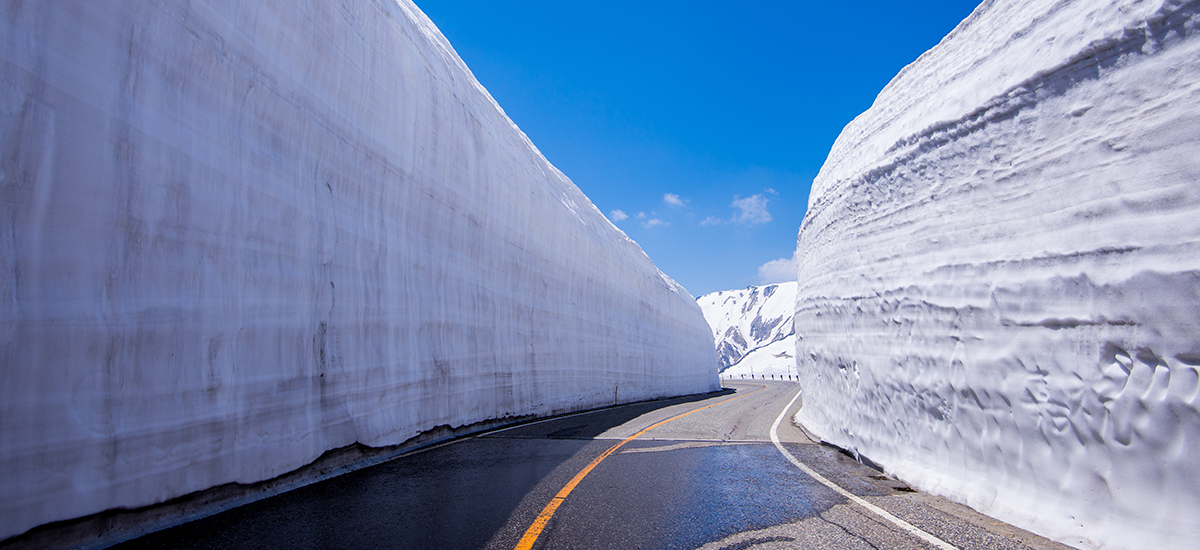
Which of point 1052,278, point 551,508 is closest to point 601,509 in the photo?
point 551,508

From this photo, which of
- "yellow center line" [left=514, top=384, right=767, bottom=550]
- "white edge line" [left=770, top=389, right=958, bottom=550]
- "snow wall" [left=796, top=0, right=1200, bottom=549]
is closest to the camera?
"snow wall" [left=796, top=0, right=1200, bottom=549]

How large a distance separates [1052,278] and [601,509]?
4.03 m

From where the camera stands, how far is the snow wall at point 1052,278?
3.32 m

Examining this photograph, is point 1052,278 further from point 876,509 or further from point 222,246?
point 222,246

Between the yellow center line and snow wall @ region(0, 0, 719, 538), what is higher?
snow wall @ region(0, 0, 719, 538)

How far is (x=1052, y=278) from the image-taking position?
4.09 meters

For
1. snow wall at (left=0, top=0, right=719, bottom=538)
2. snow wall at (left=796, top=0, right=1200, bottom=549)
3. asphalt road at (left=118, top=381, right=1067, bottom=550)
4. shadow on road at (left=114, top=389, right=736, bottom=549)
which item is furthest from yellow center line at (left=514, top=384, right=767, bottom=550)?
snow wall at (left=796, top=0, right=1200, bottom=549)

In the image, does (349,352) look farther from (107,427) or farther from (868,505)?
(868,505)

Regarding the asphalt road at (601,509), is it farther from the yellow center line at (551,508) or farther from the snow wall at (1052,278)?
the snow wall at (1052,278)

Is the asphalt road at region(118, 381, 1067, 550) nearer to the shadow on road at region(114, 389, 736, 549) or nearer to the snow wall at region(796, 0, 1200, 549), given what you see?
the shadow on road at region(114, 389, 736, 549)

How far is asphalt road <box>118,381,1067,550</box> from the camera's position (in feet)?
11.5

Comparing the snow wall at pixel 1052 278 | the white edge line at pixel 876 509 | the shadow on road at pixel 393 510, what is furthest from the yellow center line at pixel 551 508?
the snow wall at pixel 1052 278

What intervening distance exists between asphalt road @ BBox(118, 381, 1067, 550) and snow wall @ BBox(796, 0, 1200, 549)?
553 millimetres

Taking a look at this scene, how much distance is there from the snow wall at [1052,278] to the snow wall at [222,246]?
21.6 ft
